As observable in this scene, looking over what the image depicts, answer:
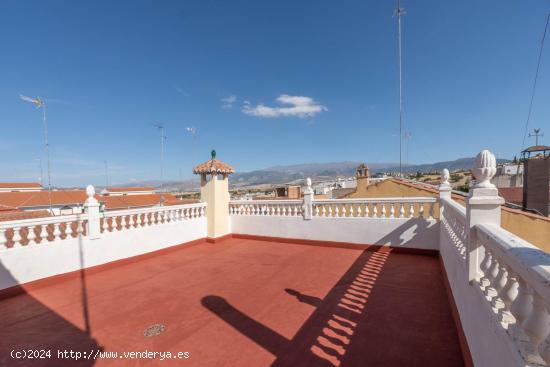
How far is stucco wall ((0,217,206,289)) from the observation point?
3.67 metres

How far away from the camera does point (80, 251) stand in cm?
438

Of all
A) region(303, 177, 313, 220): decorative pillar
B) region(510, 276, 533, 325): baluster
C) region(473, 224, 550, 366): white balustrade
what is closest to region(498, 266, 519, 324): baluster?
region(473, 224, 550, 366): white balustrade

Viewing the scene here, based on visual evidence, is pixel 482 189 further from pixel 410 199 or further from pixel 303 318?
pixel 410 199

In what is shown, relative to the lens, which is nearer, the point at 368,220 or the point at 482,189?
the point at 482,189

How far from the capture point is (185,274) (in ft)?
14.4

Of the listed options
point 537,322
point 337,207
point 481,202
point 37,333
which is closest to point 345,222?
point 337,207

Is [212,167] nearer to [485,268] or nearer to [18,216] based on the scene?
[18,216]

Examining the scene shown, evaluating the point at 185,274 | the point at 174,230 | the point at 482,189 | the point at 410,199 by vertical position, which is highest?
the point at 482,189

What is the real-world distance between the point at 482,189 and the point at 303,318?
220 centimetres

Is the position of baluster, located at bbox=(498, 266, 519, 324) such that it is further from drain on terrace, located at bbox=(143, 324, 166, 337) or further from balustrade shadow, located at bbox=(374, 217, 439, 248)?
balustrade shadow, located at bbox=(374, 217, 439, 248)

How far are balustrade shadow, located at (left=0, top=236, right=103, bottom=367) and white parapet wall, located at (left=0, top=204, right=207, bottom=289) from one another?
217 millimetres

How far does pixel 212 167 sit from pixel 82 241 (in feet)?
10.4

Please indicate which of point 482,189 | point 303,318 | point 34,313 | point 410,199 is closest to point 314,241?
point 410,199

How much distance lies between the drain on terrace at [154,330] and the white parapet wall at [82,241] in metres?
2.68
